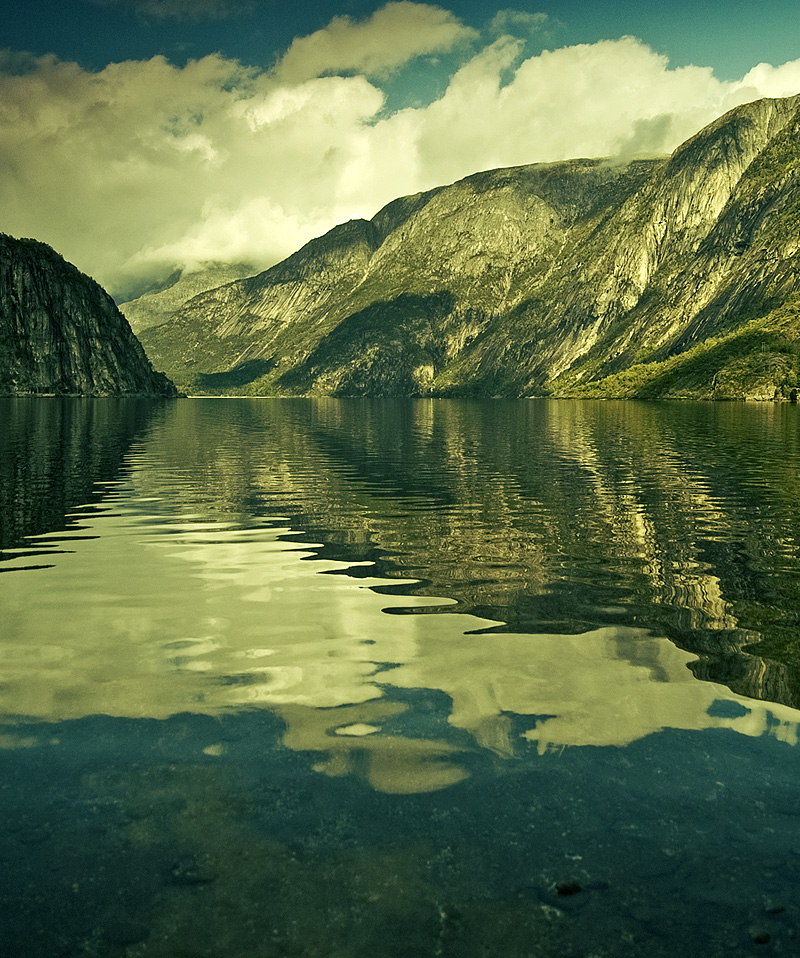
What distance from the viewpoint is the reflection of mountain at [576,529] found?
50.1 feet

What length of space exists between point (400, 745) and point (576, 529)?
17.4 meters

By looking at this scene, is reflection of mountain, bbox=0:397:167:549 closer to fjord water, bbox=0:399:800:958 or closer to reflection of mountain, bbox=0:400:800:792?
reflection of mountain, bbox=0:400:800:792

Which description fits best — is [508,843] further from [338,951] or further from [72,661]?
[72,661]

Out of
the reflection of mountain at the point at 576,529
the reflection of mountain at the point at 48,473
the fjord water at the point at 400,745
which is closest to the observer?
the fjord water at the point at 400,745

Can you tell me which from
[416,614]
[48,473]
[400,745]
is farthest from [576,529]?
[48,473]

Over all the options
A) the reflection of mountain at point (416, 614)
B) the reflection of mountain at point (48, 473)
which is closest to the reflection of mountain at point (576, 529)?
the reflection of mountain at point (416, 614)

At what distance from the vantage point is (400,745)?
941 cm

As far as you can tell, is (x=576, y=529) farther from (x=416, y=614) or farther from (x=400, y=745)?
(x=400, y=745)

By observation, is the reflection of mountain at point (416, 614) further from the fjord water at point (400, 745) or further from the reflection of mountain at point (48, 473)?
the reflection of mountain at point (48, 473)

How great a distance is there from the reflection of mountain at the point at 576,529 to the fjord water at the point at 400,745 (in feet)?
0.53

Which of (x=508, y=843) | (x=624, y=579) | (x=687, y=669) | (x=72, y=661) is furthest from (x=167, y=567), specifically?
Result: (x=508, y=843)

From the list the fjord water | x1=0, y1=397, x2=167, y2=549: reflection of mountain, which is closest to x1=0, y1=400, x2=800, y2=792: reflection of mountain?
the fjord water

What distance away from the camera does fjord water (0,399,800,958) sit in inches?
251

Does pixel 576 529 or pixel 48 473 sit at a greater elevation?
pixel 48 473
